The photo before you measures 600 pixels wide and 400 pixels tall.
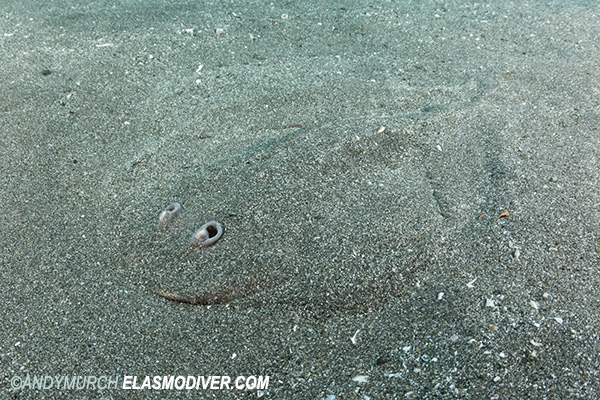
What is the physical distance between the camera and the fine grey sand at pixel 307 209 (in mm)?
1948

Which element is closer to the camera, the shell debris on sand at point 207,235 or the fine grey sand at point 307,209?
the fine grey sand at point 307,209

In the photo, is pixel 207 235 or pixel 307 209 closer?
pixel 207 235

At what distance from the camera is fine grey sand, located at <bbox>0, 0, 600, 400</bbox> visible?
195 cm

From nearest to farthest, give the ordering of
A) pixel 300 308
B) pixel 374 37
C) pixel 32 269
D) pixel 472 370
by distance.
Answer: pixel 472 370, pixel 300 308, pixel 32 269, pixel 374 37

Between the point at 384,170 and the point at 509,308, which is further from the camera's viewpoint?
the point at 384,170

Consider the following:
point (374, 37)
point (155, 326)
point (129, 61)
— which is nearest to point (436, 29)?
point (374, 37)

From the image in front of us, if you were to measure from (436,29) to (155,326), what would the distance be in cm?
366

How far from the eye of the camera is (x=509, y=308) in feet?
6.80

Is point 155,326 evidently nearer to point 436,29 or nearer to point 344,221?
point 344,221

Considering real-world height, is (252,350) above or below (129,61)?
below

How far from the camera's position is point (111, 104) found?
347cm

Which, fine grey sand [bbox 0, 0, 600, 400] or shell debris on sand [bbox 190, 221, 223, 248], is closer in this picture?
fine grey sand [bbox 0, 0, 600, 400]

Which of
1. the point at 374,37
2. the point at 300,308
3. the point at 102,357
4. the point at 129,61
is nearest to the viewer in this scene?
the point at 102,357

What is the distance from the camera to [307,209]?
2.49 m
